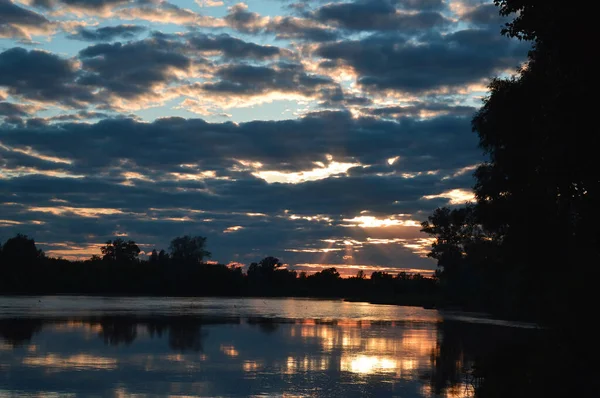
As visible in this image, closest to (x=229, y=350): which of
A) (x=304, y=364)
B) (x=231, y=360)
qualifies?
(x=231, y=360)

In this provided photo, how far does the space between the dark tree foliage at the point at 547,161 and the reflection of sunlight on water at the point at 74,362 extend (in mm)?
21088

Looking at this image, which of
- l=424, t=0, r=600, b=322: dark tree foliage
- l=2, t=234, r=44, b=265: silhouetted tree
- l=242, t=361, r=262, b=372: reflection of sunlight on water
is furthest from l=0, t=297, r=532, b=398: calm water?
l=2, t=234, r=44, b=265: silhouetted tree

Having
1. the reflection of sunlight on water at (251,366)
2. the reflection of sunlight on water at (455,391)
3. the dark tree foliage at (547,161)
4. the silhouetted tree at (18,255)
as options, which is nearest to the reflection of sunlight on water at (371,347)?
the reflection of sunlight on water at (251,366)

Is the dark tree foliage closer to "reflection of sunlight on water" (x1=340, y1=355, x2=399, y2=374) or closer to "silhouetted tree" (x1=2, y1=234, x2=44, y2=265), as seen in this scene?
"reflection of sunlight on water" (x1=340, y1=355, x2=399, y2=374)

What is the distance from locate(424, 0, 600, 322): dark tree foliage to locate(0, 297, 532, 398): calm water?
22.7 feet

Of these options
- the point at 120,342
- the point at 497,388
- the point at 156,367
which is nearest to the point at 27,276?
the point at 120,342

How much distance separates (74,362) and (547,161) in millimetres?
23739

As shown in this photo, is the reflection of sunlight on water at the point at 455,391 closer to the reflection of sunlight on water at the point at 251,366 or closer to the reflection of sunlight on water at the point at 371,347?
the reflection of sunlight on water at the point at 371,347

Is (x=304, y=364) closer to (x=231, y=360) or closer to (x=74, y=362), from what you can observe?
(x=231, y=360)

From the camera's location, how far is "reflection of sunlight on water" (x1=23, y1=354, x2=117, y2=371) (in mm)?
33469

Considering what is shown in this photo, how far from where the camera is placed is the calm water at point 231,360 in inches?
1139

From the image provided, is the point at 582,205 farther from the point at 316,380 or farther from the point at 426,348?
the point at 426,348

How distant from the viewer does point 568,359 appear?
28.1 metres

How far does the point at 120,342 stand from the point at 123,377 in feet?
53.5
